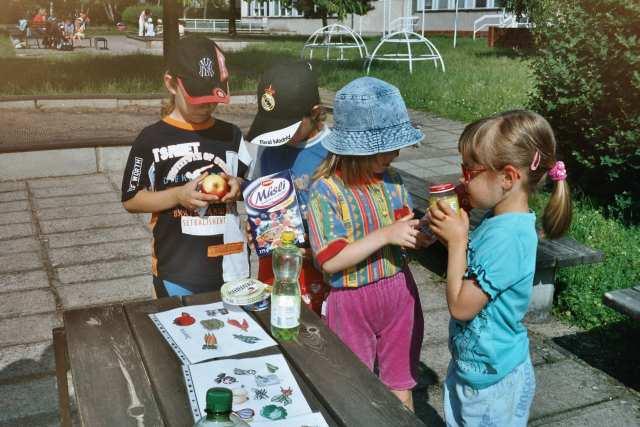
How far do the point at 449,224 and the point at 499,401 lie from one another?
627 mm

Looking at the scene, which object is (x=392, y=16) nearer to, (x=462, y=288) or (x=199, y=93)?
(x=199, y=93)

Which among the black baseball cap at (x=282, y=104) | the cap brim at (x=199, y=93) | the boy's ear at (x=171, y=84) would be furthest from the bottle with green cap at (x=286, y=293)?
the boy's ear at (x=171, y=84)

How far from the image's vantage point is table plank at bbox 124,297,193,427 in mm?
1767

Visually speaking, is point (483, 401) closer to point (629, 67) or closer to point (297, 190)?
point (297, 190)

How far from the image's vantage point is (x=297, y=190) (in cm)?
265

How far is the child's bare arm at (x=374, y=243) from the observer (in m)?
2.21

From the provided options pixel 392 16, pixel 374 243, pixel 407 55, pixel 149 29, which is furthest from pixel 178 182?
pixel 392 16

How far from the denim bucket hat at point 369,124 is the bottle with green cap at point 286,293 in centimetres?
38

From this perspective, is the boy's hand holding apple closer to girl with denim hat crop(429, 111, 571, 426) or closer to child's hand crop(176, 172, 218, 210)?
child's hand crop(176, 172, 218, 210)

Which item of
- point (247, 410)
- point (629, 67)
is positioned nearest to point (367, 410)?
point (247, 410)

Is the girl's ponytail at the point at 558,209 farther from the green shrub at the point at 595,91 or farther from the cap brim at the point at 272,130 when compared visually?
the green shrub at the point at 595,91

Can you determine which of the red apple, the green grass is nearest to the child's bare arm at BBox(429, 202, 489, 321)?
the red apple

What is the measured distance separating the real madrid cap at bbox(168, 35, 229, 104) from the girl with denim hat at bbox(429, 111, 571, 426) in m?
1.05

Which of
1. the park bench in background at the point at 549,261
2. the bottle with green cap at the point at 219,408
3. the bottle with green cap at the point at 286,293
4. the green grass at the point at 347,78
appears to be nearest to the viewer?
the bottle with green cap at the point at 219,408
